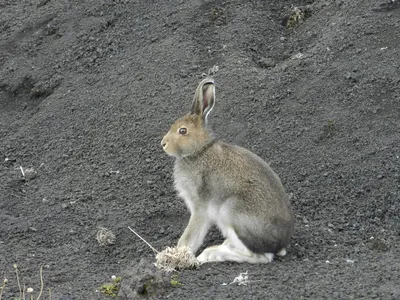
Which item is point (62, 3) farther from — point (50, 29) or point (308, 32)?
point (308, 32)

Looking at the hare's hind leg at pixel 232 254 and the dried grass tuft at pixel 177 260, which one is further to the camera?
the hare's hind leg at pixel 232 254

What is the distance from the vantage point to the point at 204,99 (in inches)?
309

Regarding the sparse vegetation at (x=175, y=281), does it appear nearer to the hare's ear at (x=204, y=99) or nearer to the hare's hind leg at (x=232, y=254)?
the hare's hind leg at (x=232, y=254)

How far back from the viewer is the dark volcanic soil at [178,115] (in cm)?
746

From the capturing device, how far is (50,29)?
12734mm

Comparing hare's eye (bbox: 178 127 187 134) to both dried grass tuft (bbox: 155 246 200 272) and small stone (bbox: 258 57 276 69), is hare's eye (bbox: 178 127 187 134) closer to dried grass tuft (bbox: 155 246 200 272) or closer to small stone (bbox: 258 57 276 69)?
dried grass tuft (bbox: 155 246 200 272)

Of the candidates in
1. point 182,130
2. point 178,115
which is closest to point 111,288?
point 182,130

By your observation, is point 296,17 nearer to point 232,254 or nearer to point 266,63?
point 266,63

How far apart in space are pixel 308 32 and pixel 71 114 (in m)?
3.34

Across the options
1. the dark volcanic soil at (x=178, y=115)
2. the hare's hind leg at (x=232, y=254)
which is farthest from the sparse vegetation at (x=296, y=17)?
the hare's hind leg at (x=232, y=254)

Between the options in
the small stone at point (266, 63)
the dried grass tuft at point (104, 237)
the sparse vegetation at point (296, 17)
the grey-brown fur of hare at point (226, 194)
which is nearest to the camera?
the grey-brown fur of hare at point (226, 194)

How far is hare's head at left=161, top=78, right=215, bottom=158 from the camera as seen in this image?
25.3ft

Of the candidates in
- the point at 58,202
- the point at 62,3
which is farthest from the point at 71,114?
the point at 62,3

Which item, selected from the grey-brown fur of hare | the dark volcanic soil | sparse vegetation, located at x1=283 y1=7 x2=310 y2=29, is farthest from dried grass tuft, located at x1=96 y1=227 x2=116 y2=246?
sparse vegetation, located at x1=283 y1=7 x2=310 y2=29
